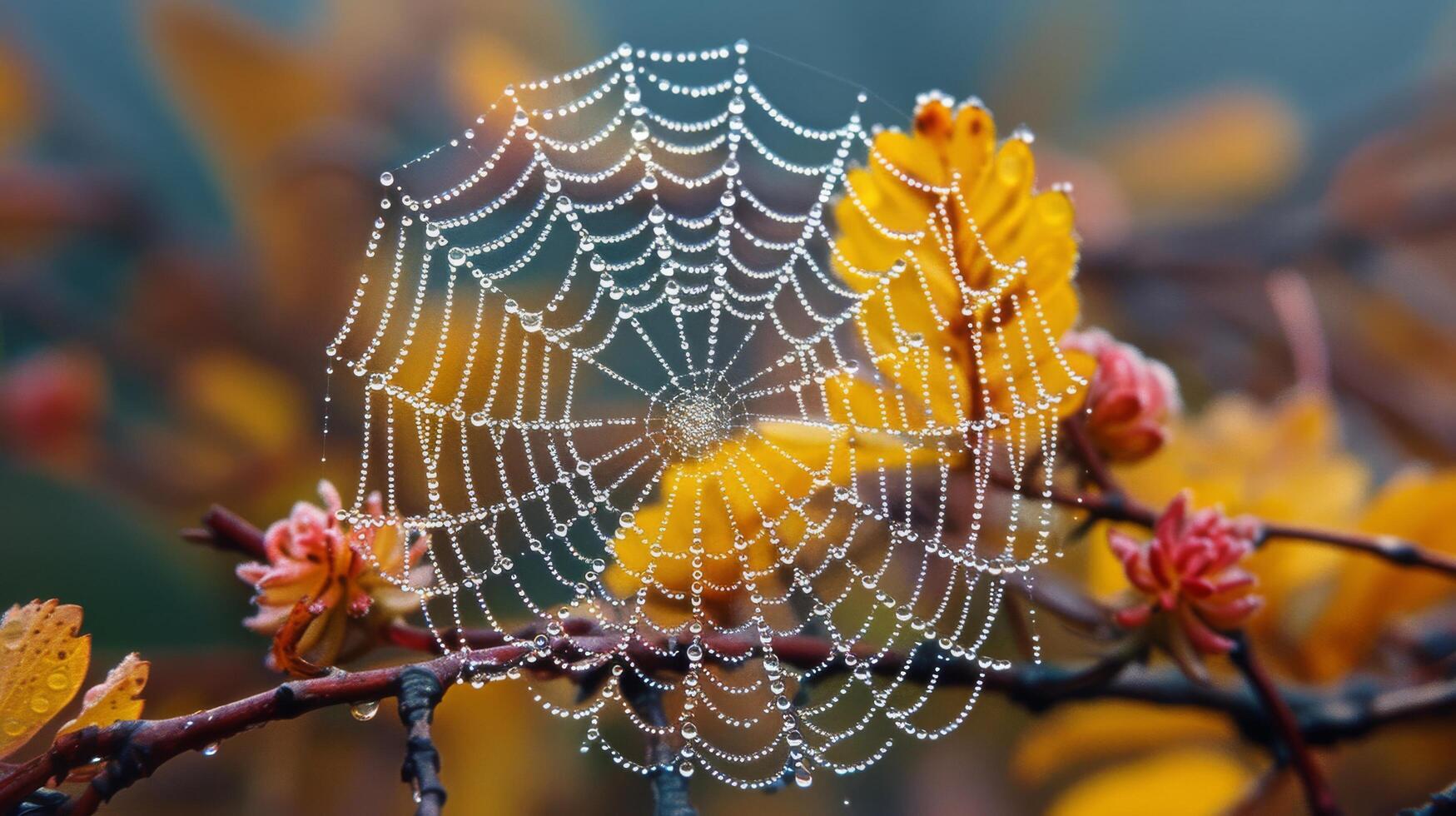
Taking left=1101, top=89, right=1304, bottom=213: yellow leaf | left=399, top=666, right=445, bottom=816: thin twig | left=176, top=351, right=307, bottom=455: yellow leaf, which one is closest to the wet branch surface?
left=399, top=666, right=445, bottom=816: thin twig

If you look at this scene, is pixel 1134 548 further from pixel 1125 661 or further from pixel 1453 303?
pixel 1453 303

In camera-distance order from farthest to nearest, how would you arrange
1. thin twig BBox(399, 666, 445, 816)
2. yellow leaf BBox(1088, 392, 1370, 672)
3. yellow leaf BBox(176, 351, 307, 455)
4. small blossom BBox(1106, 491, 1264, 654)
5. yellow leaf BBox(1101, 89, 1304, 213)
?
yellow leaf BBox(1101, 89, 1304, 213) < yellow leaf BBox(176, 351, 307, 455) < yellow leaf BBox(1088, 392, 1370, 672) < small blossom BBox(1106, 491, 1264, 654) < thin twig BBox(399, 666, 445, 816)

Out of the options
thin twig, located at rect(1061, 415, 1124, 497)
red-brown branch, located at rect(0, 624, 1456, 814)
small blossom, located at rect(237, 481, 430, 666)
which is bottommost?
red-brown branch, located at rect(0, 624, 1456, 814)

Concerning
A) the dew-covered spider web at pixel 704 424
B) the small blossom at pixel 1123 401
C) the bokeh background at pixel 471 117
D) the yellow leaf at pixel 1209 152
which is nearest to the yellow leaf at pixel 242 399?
the bokeh background at pixel 471 117

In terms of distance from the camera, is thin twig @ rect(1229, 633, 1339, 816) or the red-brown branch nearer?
the red-brown branch

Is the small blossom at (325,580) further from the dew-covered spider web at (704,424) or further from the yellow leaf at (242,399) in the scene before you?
the yellow leaf at (242,399)

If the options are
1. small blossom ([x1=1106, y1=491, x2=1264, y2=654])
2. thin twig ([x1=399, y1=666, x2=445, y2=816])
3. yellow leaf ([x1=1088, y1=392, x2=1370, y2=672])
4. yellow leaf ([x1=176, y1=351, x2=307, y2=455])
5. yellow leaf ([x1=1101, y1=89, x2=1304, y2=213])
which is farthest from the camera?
yellow leaf ([x1=1101, y1=89, x2=1304, y2=213])

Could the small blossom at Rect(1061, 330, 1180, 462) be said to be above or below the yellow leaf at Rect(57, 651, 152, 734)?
above

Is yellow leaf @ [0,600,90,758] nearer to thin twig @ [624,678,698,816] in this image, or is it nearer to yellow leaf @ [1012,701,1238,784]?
thin twig @ [624,678,698,816]
